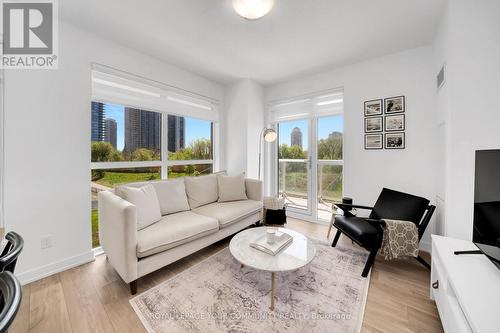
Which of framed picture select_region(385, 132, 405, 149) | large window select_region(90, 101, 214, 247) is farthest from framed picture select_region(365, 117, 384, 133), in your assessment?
large window select_region(90, 101, 214, 247)

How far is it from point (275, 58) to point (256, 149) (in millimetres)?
1639

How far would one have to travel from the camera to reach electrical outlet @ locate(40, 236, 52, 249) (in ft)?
6.40

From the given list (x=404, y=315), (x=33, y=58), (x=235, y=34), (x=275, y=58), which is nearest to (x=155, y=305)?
(x=404, y=315)

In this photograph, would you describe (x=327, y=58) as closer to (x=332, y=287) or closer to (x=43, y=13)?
(x=332, y=287)

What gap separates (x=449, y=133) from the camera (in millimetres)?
1756

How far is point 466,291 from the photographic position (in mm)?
1039

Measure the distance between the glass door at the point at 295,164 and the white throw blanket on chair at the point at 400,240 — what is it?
171 cm

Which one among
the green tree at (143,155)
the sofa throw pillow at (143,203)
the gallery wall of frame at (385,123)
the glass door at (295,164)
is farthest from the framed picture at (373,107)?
the green tree at (143,155)

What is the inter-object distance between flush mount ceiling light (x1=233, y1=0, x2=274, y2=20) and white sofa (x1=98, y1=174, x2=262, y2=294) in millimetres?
1919

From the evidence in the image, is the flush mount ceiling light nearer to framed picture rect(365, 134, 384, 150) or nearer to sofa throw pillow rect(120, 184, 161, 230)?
sofa throw pillow rect(120, 184, 161, 230)

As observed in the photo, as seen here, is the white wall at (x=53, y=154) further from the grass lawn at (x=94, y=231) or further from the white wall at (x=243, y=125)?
the white wall at (x=243, y=125)

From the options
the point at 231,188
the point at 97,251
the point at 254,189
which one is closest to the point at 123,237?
the point at 97,251

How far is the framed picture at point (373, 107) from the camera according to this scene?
2.81m

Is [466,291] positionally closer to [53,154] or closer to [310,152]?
[310,152]
